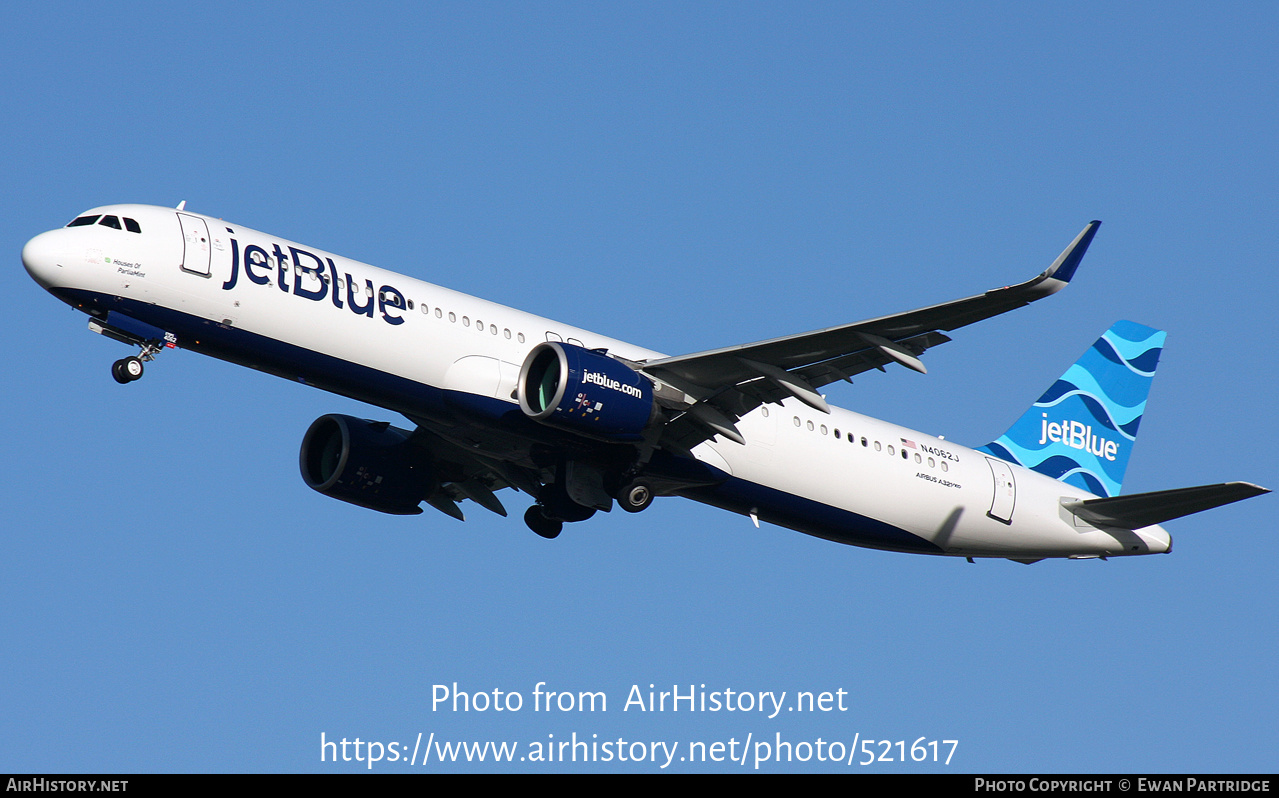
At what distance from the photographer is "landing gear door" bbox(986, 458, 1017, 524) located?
1289 inches

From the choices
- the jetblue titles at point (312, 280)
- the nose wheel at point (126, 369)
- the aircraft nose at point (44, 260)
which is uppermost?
the jetblue titles at point (312, 280)

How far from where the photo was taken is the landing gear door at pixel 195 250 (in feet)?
82.8

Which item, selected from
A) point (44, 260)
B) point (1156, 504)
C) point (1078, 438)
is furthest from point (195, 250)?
point (1078, 438)

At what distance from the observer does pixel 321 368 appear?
85.1 ft

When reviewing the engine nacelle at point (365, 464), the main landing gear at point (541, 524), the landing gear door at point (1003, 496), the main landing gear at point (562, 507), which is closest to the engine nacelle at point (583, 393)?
the main landing gear at point (562, 507)

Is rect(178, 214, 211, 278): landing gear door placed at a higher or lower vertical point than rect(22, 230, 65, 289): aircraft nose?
higher

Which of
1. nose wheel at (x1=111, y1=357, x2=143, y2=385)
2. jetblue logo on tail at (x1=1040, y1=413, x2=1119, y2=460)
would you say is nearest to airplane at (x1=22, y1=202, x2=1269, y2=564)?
nose wheel at (x1=111, y1=357, x2=143, y2=385)

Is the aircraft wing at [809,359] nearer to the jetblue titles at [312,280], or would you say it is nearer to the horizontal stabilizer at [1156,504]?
the jetblue titles at [312,280]

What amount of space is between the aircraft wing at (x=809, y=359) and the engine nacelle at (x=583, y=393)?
3.03 feet

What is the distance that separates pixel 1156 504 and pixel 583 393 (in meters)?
13.7

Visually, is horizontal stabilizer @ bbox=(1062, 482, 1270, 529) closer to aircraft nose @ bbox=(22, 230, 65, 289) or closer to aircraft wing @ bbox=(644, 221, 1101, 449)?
aircraft wing @ bbox=(644, 221, 1101, 449)

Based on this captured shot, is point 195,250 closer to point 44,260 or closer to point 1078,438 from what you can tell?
point 44,260

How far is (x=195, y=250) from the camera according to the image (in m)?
25.3

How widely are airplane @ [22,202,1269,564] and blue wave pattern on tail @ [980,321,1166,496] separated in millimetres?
164
